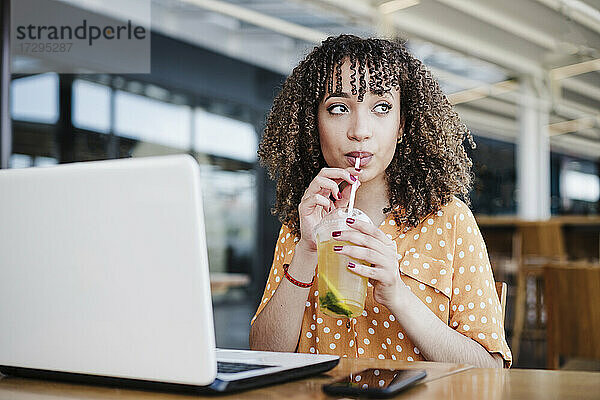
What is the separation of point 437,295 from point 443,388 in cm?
51

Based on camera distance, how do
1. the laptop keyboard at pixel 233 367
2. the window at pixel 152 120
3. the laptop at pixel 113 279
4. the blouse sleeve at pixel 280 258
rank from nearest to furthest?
the laptop at pixel 113 279 < the laptop keyboard at pixel 233 367 < the blouse sleeve at pixel 280 258 < the window at pixel 152 120

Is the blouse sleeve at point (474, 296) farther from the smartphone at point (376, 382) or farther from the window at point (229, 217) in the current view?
the window at point (229, 217)

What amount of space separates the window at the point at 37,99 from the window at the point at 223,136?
1815 millimetres

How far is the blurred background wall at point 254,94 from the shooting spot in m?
4.75

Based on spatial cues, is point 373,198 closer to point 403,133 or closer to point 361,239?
point 403,133

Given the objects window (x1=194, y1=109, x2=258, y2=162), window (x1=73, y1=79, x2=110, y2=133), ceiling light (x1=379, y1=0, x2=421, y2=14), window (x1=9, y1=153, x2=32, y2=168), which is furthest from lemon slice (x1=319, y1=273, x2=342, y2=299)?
ceiling light (x1=379, y1=0, x2=421, y2=14)

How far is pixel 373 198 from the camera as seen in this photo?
56.9 inches

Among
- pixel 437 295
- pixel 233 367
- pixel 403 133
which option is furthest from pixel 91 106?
pixel 233 367

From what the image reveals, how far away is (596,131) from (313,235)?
8803 mm

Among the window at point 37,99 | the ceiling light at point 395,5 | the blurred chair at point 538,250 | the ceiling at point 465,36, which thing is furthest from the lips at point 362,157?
the ceiling light at point 395,5

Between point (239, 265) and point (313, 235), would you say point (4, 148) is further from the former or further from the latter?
point (239, 265)

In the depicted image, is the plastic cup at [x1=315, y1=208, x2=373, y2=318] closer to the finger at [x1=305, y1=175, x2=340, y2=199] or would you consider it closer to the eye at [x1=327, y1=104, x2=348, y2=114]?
the finger at [x1=305, y1=175, x2=340, y2=199]

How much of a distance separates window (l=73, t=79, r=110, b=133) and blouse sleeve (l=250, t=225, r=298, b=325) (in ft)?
11.1

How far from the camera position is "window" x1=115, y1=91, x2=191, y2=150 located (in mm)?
5172
